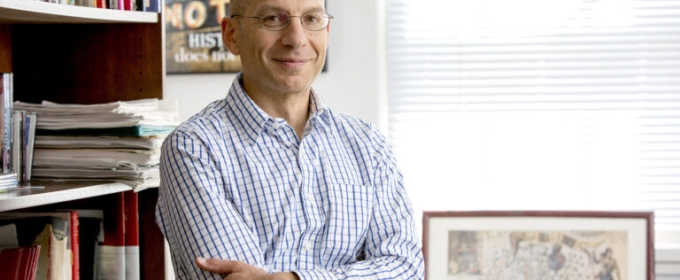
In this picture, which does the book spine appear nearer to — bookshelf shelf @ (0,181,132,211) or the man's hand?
bookshelf shelf @ (0,181,132,211)

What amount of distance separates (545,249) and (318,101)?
58.4 inches

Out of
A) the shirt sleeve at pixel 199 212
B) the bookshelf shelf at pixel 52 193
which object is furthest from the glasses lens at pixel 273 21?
the bookshelf shelf at pixel 52 193

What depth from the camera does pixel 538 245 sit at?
327 centimetres

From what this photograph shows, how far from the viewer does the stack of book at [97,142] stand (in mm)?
2121

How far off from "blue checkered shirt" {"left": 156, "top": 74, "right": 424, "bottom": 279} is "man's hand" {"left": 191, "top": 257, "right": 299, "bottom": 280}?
0.09ft

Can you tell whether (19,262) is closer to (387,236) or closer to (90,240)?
(90,240)

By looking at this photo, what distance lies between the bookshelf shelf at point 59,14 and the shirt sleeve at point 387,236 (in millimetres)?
593

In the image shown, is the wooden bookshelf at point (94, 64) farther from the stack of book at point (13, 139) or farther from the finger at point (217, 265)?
the finger at point (217, 265)

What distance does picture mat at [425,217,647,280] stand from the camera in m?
3.20

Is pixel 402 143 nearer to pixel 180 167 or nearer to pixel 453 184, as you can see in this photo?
pixel 453 184

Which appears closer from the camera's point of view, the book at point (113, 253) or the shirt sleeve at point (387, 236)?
the shirt sleeve at point (387, 236)

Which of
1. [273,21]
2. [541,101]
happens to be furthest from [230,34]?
[541,101]

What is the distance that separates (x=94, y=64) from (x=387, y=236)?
0.83 m

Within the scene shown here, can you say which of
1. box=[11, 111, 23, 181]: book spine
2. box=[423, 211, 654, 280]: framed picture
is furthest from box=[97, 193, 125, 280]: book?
box=[423, 211, 654, 280]: framed picture
